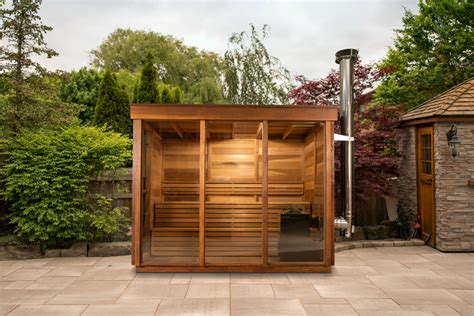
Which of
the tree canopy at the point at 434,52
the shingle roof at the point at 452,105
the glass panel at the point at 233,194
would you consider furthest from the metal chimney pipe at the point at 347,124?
the tree canopy at the point at 434,52

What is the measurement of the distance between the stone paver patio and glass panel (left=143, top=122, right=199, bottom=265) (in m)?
0.40

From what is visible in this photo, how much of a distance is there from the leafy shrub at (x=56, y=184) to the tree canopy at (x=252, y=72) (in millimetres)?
5643

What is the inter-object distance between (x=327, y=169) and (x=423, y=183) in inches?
134

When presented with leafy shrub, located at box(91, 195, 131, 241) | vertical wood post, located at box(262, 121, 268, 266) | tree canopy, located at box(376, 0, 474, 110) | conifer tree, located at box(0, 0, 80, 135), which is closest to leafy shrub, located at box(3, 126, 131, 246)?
leafy shrub, located at box(91, 195, 131, 241)

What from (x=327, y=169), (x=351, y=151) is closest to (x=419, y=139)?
(x=351, y=151)

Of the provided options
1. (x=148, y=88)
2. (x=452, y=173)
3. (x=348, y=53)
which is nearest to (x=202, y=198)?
(x=348, y=53)

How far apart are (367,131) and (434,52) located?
693cm

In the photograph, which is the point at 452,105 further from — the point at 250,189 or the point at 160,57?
the point at 160,57

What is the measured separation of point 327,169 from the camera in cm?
673

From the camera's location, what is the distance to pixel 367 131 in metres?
10.2

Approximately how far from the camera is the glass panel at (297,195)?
686 centimetres

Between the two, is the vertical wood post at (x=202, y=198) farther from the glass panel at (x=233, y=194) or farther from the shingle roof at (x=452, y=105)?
the shingle roof at (x=452, y=105)

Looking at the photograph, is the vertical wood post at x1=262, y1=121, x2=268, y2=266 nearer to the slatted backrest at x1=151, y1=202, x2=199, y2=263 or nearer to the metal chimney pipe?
the slatted backrest at x1=151, y1=202, x2=199, y2=263

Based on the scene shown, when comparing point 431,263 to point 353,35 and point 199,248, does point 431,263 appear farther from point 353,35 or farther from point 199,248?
point 353,35
